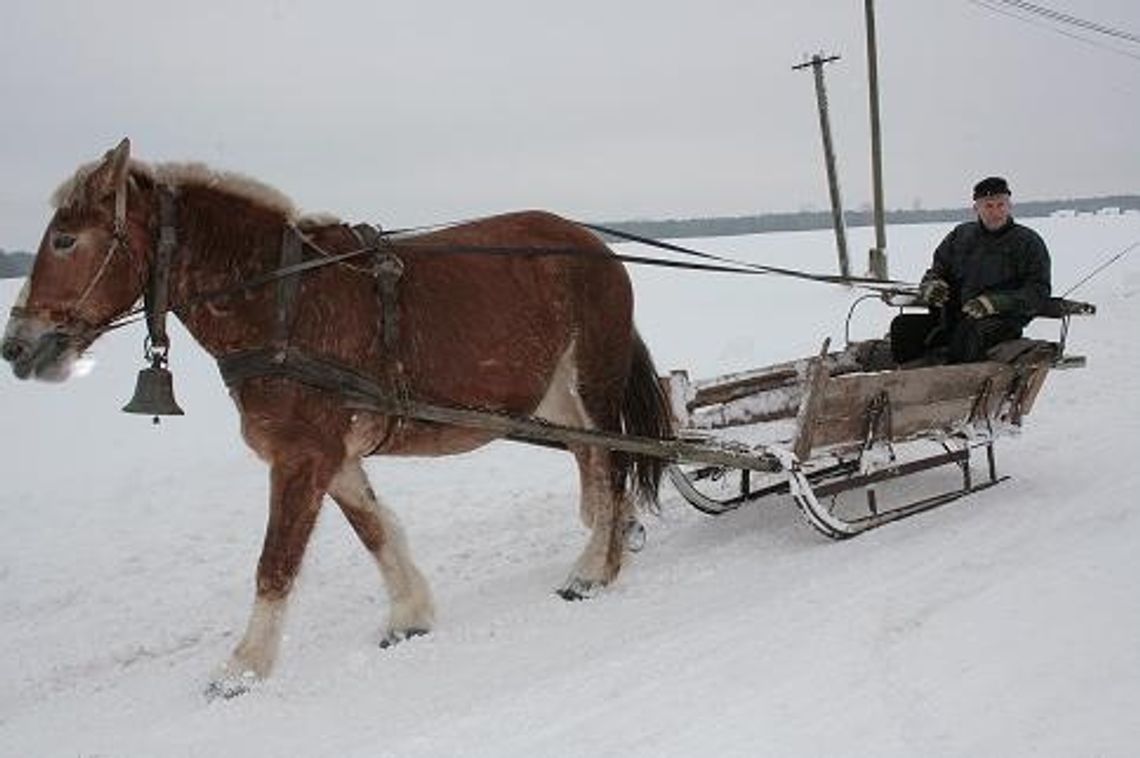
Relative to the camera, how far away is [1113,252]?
28250 mm

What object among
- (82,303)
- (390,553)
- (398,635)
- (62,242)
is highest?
(62,242)

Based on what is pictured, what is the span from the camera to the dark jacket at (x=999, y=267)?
20.6 feet

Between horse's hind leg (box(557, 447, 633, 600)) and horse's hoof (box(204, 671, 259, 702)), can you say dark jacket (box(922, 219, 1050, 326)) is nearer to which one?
horse's hind leg (box(557, 447, 633, 600))

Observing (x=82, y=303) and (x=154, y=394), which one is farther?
(x=154, y=394)

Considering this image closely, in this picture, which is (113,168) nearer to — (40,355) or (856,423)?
(40,355)

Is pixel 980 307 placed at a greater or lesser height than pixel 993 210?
lesser

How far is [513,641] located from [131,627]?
2.20 metres

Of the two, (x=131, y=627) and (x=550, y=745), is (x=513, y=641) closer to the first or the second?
(x=550, y=745)

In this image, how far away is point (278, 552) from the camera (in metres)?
4.14

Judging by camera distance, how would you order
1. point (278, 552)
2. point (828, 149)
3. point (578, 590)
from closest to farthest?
1. point (278, 552)
2. point (578, 590)
3. point (828, 149)

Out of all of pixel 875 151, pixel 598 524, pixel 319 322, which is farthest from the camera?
pixel 875 151

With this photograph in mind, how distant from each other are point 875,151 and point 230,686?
62.6 feet

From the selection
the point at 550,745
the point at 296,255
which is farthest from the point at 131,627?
the point at 550,745

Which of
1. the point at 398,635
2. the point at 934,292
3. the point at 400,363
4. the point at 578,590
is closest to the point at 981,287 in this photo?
the point at 934,292
